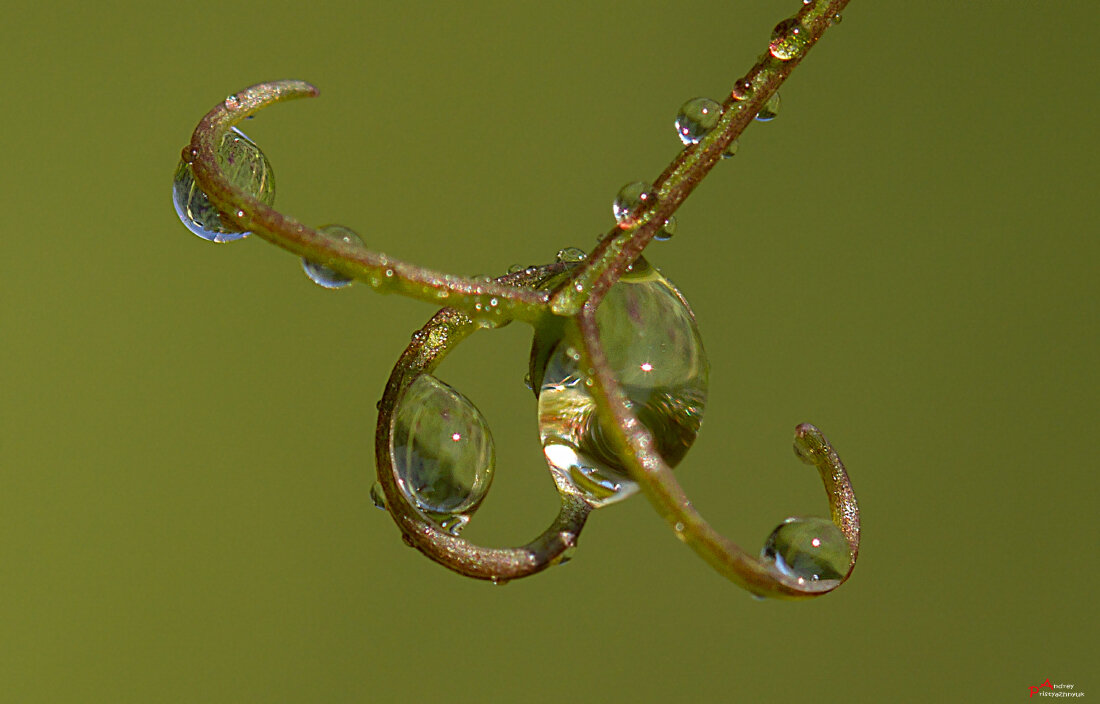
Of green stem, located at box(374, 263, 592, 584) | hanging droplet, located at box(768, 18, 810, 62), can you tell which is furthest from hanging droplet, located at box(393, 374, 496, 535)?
hanging droplet, located at box(768, 18, 810, 62)

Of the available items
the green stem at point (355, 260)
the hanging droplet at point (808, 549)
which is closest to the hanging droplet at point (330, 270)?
the green stem at point (355, 260)

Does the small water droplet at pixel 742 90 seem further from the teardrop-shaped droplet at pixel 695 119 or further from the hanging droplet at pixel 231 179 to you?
the hanging droplet at pixel 231 179

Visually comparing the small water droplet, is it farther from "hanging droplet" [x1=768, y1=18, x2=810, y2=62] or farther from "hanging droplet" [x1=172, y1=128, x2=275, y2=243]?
"hanging droplet" [x1=172, y1=128, x2=275, y2=243]

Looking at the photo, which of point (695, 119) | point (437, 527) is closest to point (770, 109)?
point (695, 119)

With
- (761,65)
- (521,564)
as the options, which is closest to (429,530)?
(521,564)

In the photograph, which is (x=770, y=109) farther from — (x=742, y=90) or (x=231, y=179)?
(x=231, y=179)

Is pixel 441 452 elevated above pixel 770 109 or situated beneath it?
situated beneath

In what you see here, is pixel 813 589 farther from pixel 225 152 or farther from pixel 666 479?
pixel 225 152
